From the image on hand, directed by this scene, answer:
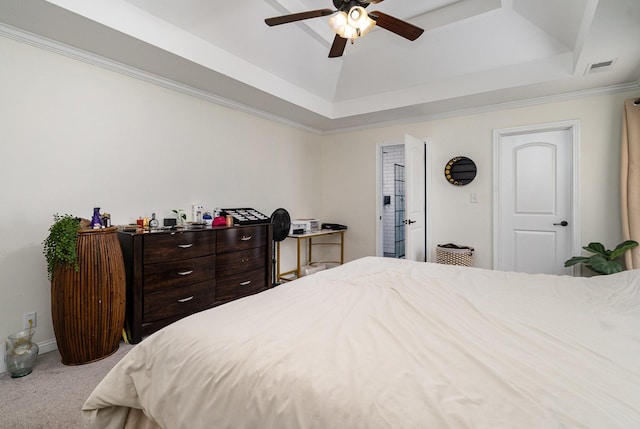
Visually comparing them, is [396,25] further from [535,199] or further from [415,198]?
[535,199]

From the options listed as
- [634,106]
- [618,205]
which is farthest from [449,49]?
[618,205]

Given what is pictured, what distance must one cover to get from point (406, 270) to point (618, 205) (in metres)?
2.87

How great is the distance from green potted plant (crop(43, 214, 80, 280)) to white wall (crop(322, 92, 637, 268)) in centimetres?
361

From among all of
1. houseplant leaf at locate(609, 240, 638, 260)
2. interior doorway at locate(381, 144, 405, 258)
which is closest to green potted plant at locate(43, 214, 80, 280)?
houseplant leaf at locate(609, 240, 638, 260)

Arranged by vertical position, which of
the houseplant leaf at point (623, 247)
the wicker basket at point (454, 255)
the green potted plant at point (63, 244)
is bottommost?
the wicker basket at point (454, 255)

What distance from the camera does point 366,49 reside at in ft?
11.6

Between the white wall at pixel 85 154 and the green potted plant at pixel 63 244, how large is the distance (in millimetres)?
402

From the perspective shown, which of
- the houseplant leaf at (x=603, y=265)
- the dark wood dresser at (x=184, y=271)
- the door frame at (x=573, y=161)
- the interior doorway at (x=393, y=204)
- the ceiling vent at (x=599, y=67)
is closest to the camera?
the dark wood dresser at (x=184, y=271)

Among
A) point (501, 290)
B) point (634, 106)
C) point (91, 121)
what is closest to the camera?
point (501, 290)

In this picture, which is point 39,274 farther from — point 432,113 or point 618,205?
point 618,205

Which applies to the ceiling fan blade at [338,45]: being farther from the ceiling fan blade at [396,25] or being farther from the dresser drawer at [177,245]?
the dresser drawer at [177,245]

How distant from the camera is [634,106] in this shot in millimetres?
2994

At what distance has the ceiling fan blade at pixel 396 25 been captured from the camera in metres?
2.00

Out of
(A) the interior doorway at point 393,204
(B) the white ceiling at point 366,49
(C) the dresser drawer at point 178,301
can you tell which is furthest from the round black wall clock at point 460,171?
Answer: (C) the dresser drawer at point 178,301
